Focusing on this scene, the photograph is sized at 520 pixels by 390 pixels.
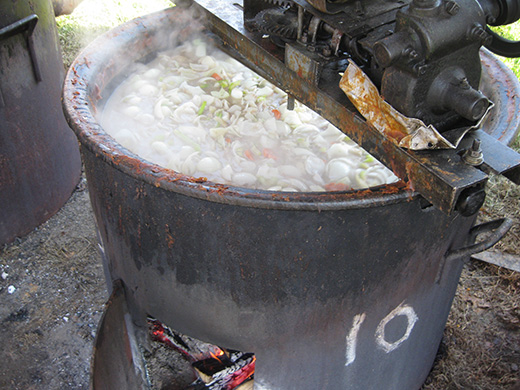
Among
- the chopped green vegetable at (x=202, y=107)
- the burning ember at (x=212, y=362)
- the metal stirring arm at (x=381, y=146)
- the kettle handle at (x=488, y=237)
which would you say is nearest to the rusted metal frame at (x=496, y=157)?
the metal stirring arm at (x=381, y=146)

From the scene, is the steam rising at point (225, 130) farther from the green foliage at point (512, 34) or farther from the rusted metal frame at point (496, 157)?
the green foliage at point (512, 34)

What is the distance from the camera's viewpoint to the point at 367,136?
5.59ft

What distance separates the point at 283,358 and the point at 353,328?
12.4 inches

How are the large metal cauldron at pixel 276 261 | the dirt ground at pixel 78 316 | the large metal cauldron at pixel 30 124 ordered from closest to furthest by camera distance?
the large metal cauldron at pixel 276 261, the dirt ground at pixel 78 316, the large metal cauldron at pixel 30 124

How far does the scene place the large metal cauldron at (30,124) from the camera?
3.49 metres

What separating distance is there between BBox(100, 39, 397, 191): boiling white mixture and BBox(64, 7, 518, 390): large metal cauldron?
0.22 meters

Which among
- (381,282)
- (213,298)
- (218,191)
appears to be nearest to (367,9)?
(218,191)

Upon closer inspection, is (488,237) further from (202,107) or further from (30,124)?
(30,124)

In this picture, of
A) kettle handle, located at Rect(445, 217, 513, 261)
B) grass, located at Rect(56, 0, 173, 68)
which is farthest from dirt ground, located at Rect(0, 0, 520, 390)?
grass, located at Rect(56, 0, 173, 68)

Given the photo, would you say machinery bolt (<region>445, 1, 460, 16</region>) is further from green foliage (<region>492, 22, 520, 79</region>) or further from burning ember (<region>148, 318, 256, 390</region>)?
green foliage (<region>492, 22, 520, 79</region>)

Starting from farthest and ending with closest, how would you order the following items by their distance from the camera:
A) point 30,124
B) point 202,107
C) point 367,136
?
point 30,124 < point 202,107 < point 367,136

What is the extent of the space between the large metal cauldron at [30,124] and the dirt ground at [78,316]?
0.21 metres

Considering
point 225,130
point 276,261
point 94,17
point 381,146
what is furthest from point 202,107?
point 94,17

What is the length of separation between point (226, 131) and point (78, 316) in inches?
71.4
